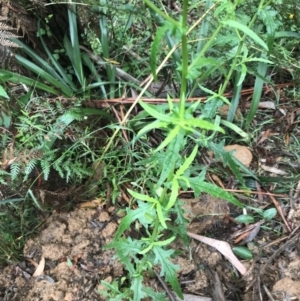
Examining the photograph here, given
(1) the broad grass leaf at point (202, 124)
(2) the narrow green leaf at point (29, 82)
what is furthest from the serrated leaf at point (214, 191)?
(2) the narrow green leaf at point (29, 82)

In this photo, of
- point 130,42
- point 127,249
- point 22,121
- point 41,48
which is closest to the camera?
point 127,249

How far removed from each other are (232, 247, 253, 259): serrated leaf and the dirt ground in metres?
0.02

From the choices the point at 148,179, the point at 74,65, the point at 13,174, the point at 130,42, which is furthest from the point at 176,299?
the point at 130,42

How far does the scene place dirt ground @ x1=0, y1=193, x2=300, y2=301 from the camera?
1.62m

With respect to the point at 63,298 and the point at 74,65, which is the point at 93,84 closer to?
the point at 74,65

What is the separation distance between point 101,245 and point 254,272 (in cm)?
58

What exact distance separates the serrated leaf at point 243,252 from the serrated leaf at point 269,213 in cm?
16

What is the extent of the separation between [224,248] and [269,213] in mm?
246

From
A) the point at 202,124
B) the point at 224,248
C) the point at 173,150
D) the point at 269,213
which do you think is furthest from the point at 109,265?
the point at 202,124

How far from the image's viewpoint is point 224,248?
5.58 ft

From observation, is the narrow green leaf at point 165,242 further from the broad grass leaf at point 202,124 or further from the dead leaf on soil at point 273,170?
the dead leaf on soil at point 273,170

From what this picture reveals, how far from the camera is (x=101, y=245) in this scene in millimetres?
1715

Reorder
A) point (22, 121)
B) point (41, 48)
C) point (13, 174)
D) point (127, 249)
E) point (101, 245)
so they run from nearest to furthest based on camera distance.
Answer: point (127, 249)
point (13, 174)
point (22, 121)
point (101, 245)
point (41, 48)

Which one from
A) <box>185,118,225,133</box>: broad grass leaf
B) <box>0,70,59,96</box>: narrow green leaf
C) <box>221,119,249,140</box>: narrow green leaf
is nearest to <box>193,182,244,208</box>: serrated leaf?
<box>185,118,225,133</box>: broad grass leaf
